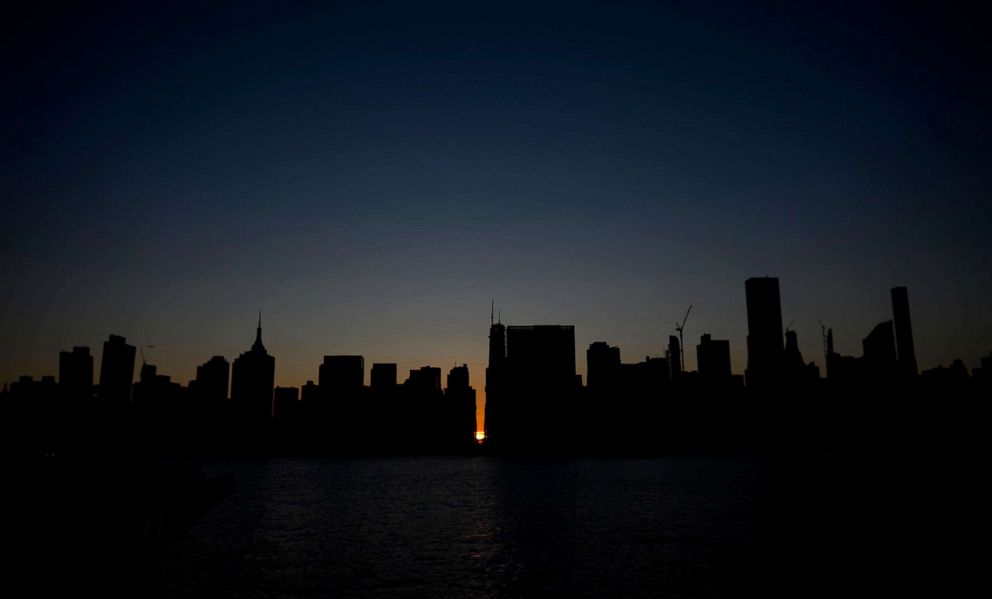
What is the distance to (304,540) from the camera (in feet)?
232

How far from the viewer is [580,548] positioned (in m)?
63.8

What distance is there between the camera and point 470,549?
63719mm

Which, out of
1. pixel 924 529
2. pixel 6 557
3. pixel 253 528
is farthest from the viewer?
pixel 253 528

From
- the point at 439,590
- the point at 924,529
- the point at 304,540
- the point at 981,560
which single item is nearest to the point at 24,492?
the point at 304,540

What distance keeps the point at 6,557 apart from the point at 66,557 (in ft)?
18.8

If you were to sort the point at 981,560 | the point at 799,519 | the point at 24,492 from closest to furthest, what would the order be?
the point at 981,560 → the point at 24,492 → the point at 799,519

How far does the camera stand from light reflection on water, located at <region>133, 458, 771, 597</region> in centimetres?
4725

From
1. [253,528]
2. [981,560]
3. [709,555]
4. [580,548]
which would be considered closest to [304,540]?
[253,528]

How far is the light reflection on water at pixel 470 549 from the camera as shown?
155ft

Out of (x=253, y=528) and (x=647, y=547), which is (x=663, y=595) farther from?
(x=253, y=528)

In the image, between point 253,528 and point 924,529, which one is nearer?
point 924,529

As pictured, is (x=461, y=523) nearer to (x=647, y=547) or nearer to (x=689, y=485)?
(x=647, y=547)

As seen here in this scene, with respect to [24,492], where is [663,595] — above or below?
below

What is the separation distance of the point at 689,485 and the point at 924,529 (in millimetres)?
81843
